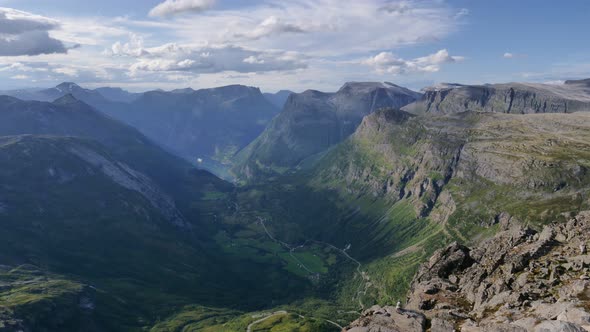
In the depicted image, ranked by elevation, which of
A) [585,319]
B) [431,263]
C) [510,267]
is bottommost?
[431,263]

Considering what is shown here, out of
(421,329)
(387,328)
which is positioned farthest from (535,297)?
(387,328)

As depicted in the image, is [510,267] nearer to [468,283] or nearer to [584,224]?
[468,283]

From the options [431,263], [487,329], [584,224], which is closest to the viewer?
[487,329]

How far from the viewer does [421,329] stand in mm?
75625

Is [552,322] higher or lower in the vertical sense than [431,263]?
higher

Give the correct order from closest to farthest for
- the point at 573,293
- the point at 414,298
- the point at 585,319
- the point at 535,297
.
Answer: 1. the point at 585,319
2. the point at 573,293
3. the point at 535,297
4. the point at 414,298

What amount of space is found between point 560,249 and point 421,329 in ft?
159

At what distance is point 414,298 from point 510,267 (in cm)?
2423

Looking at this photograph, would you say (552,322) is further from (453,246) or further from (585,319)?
(453,246)

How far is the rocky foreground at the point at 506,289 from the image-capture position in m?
69.4

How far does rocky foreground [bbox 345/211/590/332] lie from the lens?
6944 centimetres

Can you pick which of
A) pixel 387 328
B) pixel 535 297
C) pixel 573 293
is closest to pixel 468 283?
pixel 535 297

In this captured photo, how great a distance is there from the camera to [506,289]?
88.8 meters

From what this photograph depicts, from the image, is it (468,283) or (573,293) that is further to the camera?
(468,283)
